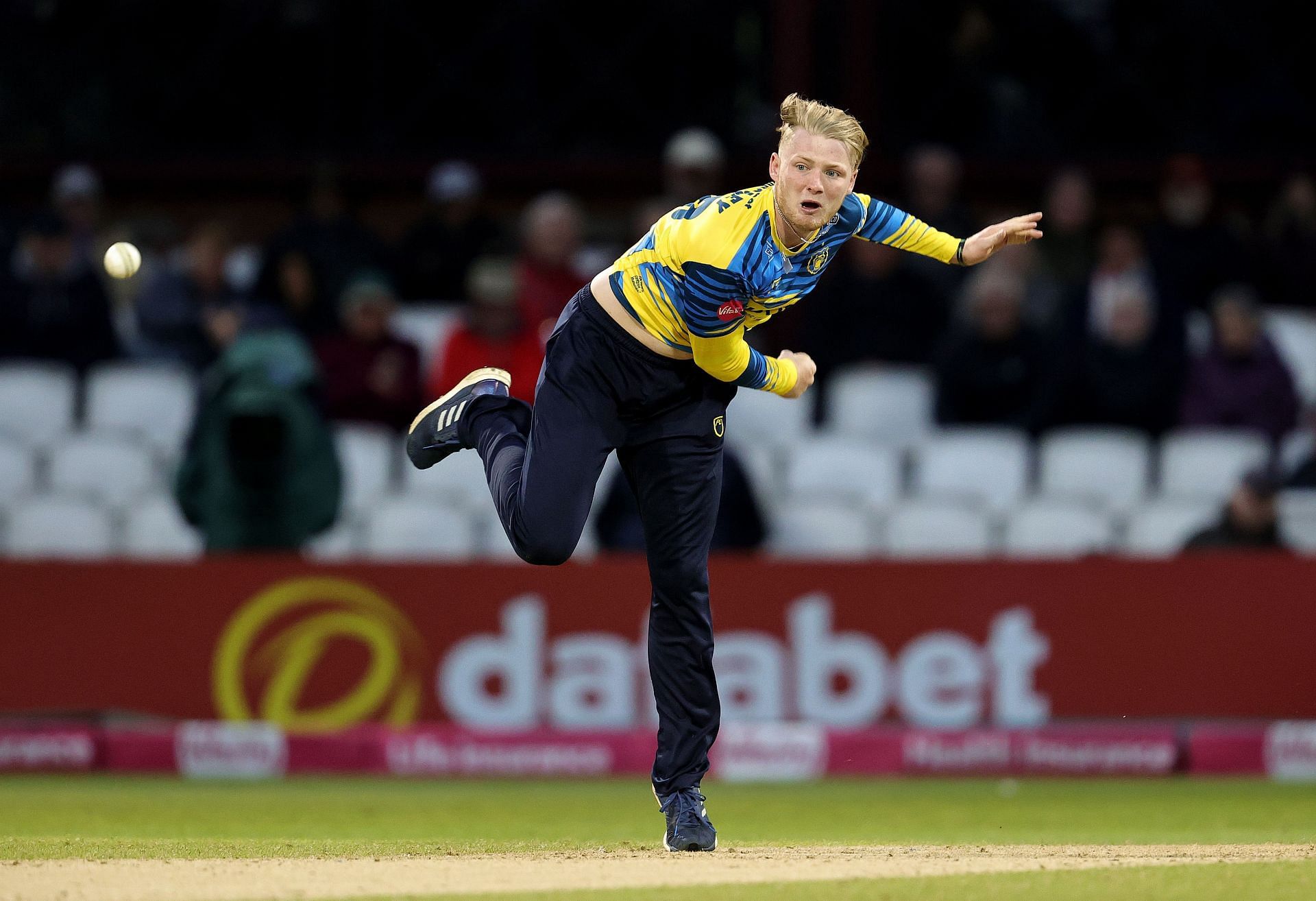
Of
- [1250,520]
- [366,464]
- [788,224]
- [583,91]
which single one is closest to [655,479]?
[788,224]

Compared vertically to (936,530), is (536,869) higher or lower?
lower

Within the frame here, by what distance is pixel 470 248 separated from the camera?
1297 cm

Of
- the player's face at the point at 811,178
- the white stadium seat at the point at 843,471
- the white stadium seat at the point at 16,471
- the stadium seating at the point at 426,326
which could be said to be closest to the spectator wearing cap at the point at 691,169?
the stadium seating at the point at 426,326

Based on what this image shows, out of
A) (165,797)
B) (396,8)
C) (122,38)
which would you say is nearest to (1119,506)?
(165,797)

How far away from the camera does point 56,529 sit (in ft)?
36.6

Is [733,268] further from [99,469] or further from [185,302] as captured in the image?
[185,302]

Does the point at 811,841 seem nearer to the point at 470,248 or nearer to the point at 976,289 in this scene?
the point at 976,289

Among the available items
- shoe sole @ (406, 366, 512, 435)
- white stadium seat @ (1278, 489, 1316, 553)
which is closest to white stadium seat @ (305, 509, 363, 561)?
shoe sole @ (406, 366, 512, 435)

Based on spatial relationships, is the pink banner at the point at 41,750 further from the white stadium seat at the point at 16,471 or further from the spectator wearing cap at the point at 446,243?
the spectator wearing cap at the point at 446,243

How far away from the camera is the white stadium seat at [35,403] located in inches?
472

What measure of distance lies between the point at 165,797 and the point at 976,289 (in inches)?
227

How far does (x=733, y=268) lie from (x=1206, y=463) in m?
6.34

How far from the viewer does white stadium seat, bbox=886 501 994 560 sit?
10.8m

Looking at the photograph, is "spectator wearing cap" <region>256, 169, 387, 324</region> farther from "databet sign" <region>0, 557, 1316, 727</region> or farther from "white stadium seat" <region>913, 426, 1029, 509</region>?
"white stadium seat" <region>913, 426, 1029, 509</region>
